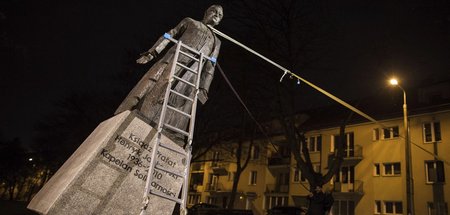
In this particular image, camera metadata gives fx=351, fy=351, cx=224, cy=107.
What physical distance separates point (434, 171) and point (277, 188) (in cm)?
1705

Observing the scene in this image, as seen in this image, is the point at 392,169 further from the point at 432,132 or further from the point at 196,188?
the point at 196,188

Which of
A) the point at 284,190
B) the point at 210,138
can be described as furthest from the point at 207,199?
the point at 210,138

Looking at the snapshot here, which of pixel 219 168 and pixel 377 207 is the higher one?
pixel 219 168

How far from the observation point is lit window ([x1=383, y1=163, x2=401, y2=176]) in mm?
28891

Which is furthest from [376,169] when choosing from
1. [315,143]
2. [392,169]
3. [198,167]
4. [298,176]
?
[198,167]

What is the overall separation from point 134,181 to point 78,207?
701 millimetres

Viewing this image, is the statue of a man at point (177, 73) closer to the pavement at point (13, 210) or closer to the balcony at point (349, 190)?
the pavement at point (13, 210)

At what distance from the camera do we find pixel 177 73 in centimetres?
589

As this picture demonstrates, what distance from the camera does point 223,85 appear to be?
22.8m

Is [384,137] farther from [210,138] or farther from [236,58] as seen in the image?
[236,58]

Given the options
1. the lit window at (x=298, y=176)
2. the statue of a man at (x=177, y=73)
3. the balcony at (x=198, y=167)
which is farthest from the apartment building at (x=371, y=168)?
the statue of a man at (x=177, y=73)

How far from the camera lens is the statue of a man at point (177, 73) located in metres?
5.44

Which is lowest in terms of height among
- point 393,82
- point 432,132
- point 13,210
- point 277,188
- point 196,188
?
point 13,210

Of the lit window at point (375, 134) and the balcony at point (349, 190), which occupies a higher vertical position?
the lit window at point (375, 134)
